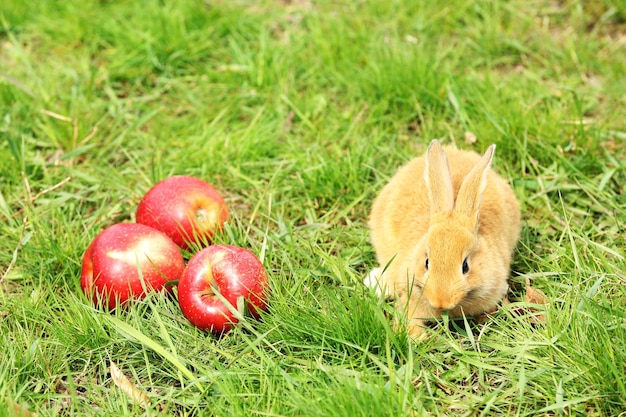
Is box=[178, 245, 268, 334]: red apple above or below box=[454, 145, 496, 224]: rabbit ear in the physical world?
below

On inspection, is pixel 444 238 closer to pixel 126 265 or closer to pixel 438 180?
pixel 438 180

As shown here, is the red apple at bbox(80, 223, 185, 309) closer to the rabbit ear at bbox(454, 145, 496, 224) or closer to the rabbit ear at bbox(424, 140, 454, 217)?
the rabbit ear at bbox(424, 140, 454, 217)

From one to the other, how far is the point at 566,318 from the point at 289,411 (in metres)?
1.37

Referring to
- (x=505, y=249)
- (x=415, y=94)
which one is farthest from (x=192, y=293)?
(x=415, y=94)

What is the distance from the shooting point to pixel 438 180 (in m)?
3.73

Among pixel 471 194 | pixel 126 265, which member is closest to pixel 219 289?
pixel 126 265

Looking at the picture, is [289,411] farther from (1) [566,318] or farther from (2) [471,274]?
(1) [566,318]

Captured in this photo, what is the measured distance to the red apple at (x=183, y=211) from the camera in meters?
4.19

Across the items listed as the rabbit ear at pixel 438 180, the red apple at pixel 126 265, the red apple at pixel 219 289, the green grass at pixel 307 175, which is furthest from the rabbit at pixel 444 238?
the red apple at pixel 126 265

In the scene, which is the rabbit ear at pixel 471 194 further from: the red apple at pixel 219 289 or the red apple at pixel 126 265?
the red apple at pixel 126 265

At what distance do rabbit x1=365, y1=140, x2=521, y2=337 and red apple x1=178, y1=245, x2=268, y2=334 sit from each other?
0.60 meters

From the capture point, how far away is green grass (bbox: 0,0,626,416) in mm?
3400

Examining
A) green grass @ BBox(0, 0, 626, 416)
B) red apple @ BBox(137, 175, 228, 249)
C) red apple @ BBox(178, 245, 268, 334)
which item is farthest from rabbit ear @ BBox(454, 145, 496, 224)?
red apple @ BBox(137, 175, 228, 249)

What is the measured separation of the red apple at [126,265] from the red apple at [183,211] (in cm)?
18
